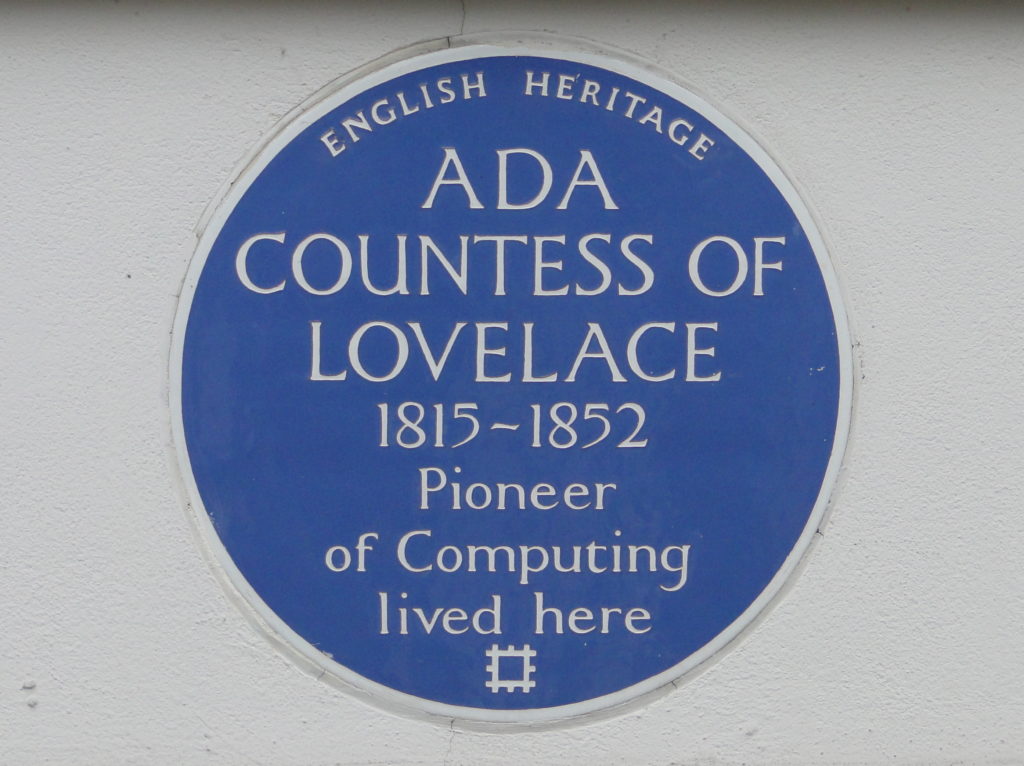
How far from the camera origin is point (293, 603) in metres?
2.53

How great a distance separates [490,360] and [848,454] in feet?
2.72

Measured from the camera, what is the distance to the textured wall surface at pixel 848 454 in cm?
251

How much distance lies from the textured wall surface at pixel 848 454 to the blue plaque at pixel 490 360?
8 centimetres

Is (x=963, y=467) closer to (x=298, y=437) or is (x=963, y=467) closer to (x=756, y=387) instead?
(x=756, y=387)

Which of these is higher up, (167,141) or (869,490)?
(167,141)

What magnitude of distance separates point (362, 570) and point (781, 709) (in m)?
0.99

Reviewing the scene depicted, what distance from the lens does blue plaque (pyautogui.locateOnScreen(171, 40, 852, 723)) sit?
2520mm

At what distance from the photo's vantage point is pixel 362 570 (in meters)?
2.54

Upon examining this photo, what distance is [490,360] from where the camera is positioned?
99.7 inches

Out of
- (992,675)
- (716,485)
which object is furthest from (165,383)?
(992,675)

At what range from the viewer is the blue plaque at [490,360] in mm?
2520

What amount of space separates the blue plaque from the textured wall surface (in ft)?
0.26

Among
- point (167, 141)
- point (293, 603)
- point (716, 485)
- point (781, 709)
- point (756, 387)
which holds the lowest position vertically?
point (781, 709)

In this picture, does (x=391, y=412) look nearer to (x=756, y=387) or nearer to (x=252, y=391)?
(x=252, y=391)
